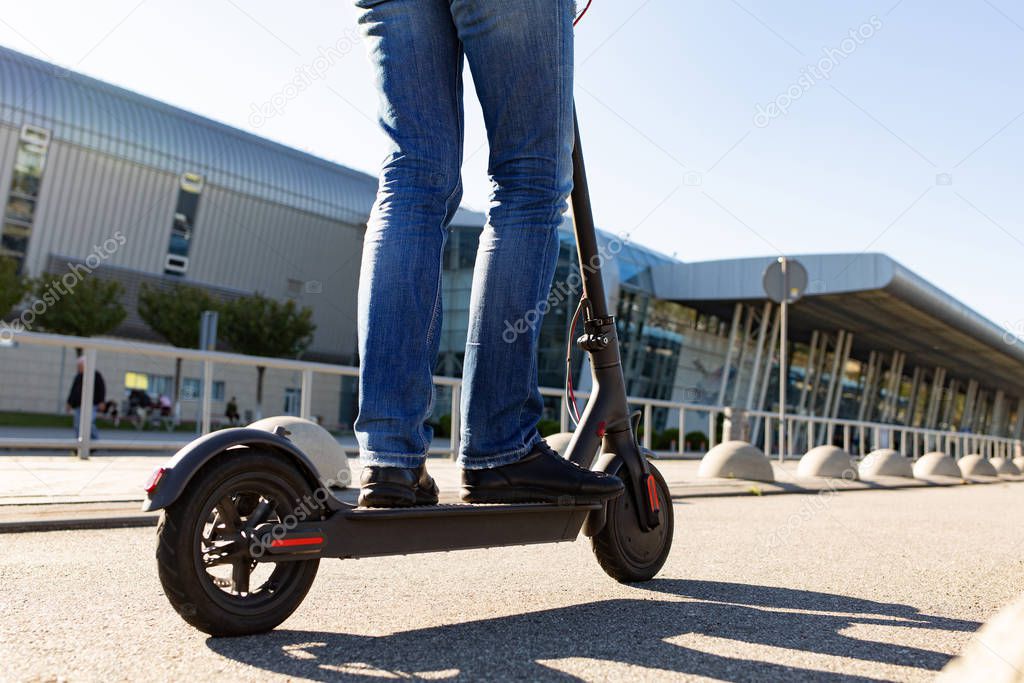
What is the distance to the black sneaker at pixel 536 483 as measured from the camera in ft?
7.41

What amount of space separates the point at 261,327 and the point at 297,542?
37.1 meters

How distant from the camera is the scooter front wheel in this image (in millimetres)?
1726

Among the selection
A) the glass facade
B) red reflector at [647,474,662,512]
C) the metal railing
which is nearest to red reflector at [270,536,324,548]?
red reflector at [647,474,662,512]

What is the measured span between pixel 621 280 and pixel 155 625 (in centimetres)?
3461

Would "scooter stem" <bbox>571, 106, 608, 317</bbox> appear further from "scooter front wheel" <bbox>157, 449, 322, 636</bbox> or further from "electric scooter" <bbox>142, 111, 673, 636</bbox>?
"scooter front wheel" <bbox>157, 449, 322, 636</bbox>

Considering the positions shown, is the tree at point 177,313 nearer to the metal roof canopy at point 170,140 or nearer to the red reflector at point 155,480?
the metal roof canopy at point 170,140

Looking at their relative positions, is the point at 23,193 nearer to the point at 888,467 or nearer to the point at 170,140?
the point at 170,140

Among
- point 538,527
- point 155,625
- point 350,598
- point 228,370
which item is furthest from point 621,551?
point 228,370

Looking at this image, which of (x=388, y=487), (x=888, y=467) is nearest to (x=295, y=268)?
(x=888, y=467)

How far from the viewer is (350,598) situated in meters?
2.38

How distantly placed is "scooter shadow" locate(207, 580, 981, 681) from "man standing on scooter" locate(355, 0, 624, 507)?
31 centimetres

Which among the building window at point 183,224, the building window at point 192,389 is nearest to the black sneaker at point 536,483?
the building window at point 192,389

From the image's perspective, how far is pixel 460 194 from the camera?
2.35 meters

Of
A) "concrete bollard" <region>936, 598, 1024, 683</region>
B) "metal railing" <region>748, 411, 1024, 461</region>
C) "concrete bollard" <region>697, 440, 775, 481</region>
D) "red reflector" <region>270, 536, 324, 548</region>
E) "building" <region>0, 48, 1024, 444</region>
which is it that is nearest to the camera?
"concrete bollard" <region>936, 598, 1024, 683</region>
